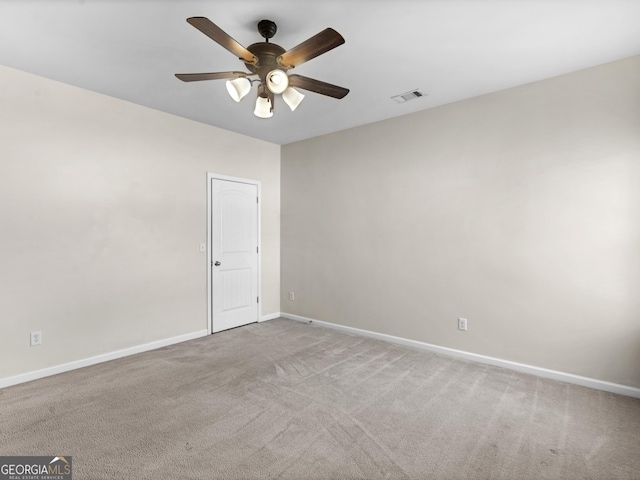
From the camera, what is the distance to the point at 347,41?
249 centimetres

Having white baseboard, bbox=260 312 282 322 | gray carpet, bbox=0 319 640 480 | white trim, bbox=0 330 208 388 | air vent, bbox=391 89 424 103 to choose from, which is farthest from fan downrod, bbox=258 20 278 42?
white baseboard, bbox=260 312 282 322

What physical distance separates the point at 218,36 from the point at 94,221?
8.44ft

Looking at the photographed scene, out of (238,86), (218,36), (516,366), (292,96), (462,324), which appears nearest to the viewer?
(218,36)

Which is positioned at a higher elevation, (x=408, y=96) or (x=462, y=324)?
(x=408, y=96)

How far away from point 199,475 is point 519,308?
3.07 meters

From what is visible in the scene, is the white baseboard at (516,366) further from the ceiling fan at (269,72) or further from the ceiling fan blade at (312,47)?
the ceiling fan blade at (312,47)

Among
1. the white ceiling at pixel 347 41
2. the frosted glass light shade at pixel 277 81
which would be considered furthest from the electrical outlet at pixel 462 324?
the frosted glass light shade at pixel 277 81

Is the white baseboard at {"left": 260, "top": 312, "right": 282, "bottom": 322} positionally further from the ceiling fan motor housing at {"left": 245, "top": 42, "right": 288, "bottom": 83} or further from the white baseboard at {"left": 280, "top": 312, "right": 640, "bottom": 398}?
the ceiling fan motor housing at {"left": 245, "top": 42, "right": 288, "bottom": 83}

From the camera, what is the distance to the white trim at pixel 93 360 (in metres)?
2.96

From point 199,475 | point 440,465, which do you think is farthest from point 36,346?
point 440,465

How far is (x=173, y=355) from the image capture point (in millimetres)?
3686

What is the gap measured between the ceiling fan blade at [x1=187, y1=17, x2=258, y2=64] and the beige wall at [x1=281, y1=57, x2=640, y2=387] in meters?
2.47

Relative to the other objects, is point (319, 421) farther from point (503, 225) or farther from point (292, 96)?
point (503, 225)

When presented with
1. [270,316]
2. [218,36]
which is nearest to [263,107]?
[218,36]
